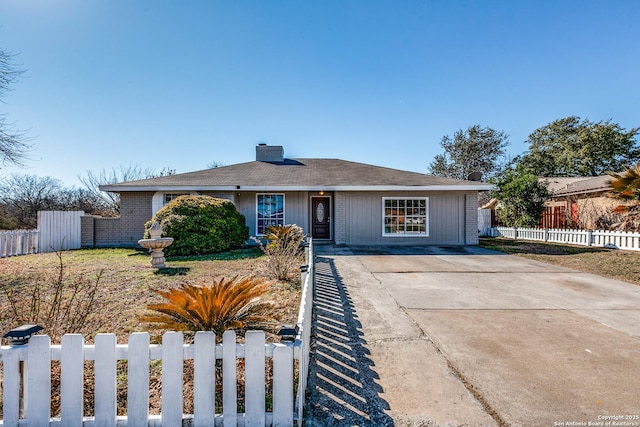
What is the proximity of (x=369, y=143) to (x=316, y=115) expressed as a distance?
5636 millimetres

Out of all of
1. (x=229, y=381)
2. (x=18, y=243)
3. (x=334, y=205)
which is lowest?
(x=229, y=381)

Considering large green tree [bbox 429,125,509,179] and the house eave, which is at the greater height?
large green tree [bbox 429,125,509,179]

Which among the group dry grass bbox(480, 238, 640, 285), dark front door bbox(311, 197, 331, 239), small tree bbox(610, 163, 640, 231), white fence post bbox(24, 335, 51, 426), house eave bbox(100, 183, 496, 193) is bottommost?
dry grass bbox(480, 238, 640, 285)

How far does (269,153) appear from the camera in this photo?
16.8 meters

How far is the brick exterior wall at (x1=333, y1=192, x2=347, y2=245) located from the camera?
12.6 m

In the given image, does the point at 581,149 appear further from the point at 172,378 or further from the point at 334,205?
the point at 172,378

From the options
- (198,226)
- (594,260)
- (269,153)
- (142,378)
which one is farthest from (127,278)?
(594,260)

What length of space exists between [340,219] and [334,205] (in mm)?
685

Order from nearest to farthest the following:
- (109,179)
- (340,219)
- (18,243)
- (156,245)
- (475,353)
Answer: (475,353), (156,245), (18,243), (340,219), (109,179)

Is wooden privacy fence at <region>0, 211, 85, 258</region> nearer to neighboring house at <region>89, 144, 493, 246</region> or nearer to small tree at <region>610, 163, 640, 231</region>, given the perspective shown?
Answer: neighboring house at <region>89, 144, 493, 246</region>

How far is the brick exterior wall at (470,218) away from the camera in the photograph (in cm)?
1278

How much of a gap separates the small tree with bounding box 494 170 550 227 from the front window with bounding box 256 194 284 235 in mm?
11863

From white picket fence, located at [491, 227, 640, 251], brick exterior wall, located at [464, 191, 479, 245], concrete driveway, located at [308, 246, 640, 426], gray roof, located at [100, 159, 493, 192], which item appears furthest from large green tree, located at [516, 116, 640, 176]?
concrete driveway, located at [308, 246, 640, 426]

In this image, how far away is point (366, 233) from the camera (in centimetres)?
1274
